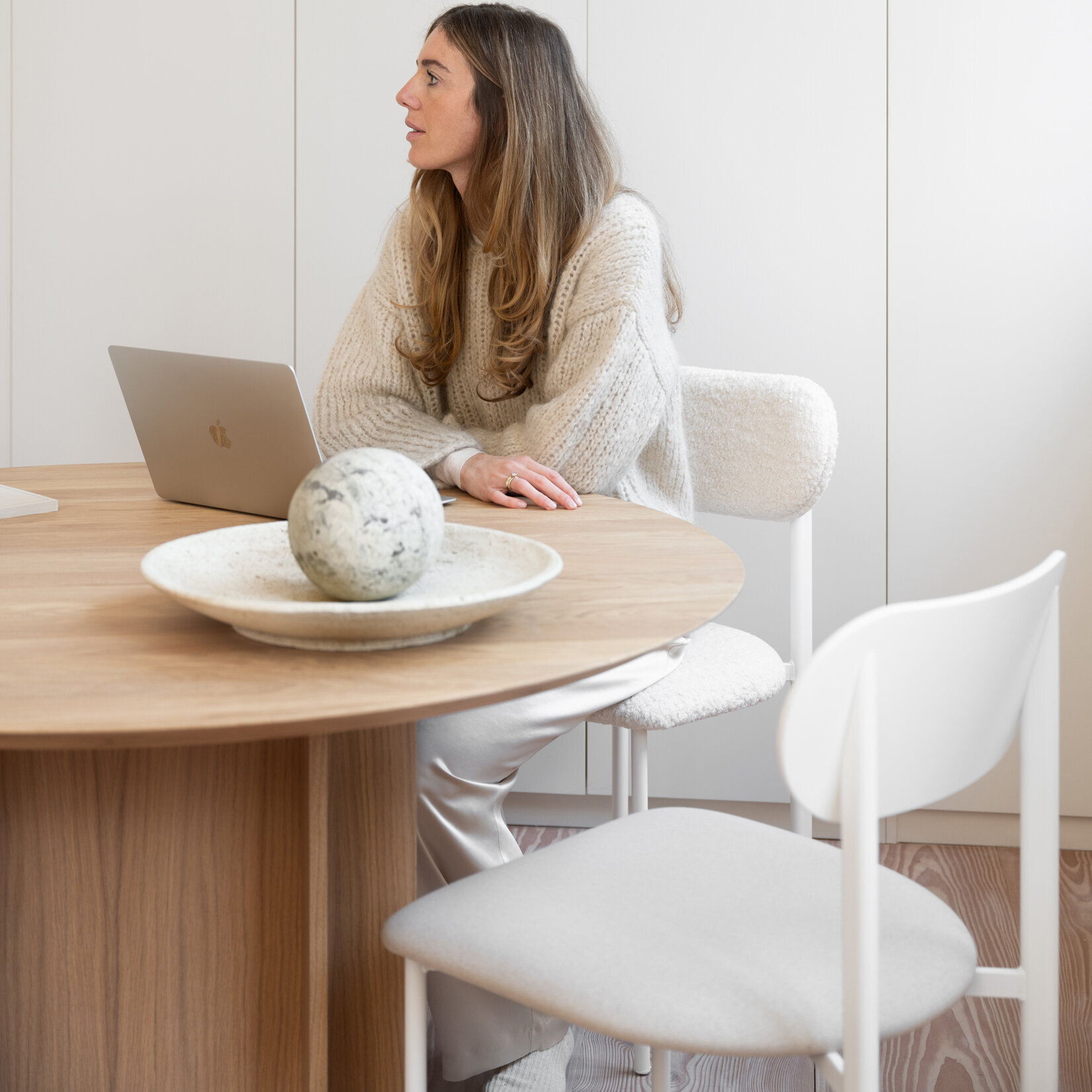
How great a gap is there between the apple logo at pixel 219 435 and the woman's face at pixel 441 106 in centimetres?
70

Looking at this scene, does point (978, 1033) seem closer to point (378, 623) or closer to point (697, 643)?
point (697, 643)

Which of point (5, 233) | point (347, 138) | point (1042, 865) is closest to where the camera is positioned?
point (1042, 865)

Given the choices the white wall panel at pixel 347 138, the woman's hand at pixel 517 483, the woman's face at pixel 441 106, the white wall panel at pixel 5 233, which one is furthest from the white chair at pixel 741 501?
the white wall panel at pixel 5 233

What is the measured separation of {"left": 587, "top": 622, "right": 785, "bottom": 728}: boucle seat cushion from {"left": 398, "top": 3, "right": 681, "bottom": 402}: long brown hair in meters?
0.52

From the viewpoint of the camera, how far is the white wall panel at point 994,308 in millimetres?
2072

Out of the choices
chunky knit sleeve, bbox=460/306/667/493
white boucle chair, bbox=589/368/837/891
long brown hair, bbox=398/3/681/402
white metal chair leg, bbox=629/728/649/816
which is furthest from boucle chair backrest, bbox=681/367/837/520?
white metal chair leg, bbox=629/728/649/816

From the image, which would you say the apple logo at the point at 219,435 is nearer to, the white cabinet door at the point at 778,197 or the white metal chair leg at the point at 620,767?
the white metal chair leg at the point at 620,767

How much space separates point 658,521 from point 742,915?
514mm

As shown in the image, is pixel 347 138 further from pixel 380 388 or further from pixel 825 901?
pixel 825 901

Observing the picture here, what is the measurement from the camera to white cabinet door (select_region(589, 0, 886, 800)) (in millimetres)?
2121

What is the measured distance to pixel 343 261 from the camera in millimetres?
2301

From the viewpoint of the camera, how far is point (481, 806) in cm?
135

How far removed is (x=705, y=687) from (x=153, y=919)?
0.73m

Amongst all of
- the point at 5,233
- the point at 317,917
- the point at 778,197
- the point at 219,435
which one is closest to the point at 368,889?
the point at 317,917
